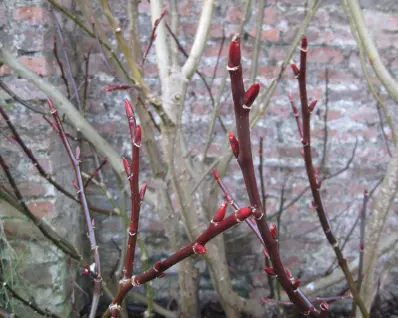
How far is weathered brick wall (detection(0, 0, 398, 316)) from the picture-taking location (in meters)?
1.77

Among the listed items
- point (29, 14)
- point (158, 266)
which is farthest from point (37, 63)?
point (158, 266)

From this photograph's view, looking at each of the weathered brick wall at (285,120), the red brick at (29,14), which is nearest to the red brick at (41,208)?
the weathered brick wall at (285,120)

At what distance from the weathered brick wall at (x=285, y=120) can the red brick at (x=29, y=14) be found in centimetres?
15

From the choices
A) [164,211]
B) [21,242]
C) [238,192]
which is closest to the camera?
[164,211]

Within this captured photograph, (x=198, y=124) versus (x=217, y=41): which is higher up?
(x=217, y=41)

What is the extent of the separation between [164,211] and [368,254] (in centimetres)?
63

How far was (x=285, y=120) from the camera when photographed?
72.6 inches

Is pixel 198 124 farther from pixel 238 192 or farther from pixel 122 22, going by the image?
pixel 122 22

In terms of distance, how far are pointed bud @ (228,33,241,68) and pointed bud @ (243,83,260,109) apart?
0.03 meters

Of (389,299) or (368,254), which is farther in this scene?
(389,299)

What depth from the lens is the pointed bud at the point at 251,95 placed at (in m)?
0.45

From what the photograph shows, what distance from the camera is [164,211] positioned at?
4.30 feet

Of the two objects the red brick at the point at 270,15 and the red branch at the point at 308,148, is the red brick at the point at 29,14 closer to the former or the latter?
the red brick at the point at 270,15

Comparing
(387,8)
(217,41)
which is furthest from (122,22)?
(387,8)
